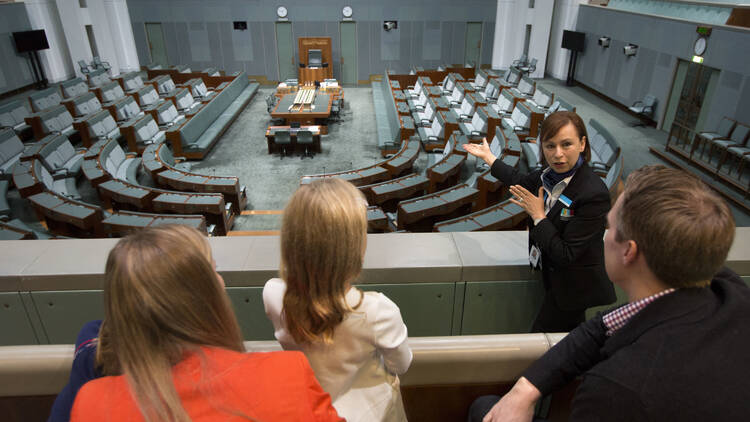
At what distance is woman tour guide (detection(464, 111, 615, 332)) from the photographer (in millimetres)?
1906

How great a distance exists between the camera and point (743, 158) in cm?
748

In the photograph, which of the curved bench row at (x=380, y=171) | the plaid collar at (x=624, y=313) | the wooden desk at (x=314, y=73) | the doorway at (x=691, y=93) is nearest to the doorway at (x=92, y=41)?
the wooden desk at (x=314, y=73)

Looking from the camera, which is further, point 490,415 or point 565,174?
point 565,174

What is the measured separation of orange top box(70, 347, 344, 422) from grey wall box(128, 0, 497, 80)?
1805 cm

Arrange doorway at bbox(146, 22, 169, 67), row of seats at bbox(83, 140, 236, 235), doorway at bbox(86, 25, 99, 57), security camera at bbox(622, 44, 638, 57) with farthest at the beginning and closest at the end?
doorway at bbox(146, 22, 169, 67) < doorway at bbox(86, 25, 99, 57) < security camera at bbox(622, 44, 638, 57) < row of seats at bbox(83, 140, 236, 235)

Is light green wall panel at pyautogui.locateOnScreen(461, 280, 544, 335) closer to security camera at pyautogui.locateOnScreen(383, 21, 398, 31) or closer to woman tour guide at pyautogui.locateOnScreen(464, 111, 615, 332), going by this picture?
woman tour guide at pyautogui.locateOnScreen(464, 111, 615, 332)

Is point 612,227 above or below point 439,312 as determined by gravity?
above

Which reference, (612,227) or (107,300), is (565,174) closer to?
(612,227)

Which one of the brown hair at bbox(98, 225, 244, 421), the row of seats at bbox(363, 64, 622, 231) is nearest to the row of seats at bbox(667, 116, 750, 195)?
the row of seats at bbox(363, 64, 622, 231)

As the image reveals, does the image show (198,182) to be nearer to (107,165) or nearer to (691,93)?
(107,165)

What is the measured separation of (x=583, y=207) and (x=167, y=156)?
8706 millimetres

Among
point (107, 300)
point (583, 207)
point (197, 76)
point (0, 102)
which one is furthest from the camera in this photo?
point (197, 76)

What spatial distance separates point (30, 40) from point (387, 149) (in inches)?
505

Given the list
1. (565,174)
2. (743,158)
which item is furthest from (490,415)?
(743,158)
